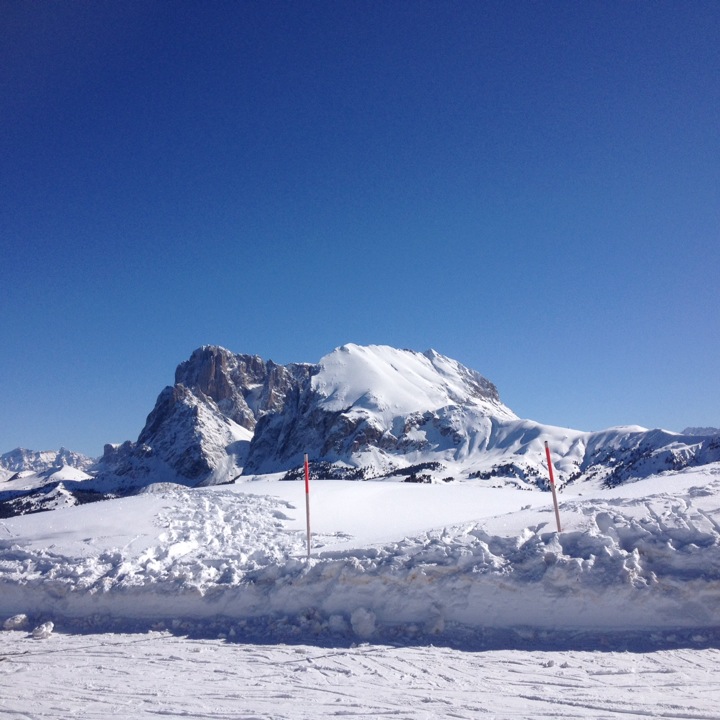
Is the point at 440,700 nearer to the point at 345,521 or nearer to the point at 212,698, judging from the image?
the point at 212,698

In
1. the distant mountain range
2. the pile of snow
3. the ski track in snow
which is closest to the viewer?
the ski track in snow

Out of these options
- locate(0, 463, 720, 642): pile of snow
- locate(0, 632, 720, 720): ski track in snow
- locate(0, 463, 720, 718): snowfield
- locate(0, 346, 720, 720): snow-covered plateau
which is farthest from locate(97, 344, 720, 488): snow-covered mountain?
locate(0, 632, 720, 720): ski track in snow

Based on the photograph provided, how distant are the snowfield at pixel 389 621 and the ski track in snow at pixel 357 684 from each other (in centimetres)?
3

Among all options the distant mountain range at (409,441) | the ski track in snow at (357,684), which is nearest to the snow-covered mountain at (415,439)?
the distant mountain range at (409,441)

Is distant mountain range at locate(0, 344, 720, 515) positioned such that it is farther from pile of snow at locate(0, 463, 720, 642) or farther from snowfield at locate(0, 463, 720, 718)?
snowfield at locate(0, 463, 720, 718)

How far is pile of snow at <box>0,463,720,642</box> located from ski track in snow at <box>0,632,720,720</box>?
858mm

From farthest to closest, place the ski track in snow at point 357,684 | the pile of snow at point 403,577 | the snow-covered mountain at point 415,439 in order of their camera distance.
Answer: the snow-covered mountain at point 415,439
the pile of snow at point 403,577
the ski track in snow at point 357,684

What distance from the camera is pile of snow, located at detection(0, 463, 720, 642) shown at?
27.6ft

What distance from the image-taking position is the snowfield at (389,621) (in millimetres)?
6496

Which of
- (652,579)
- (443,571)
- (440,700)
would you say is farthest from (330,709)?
(652,579)

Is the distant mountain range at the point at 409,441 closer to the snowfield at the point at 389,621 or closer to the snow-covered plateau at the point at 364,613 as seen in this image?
the snow-covered plateau at the point at 364,613

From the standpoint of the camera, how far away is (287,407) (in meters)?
181

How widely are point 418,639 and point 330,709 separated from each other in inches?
97.7

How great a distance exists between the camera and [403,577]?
940cm
